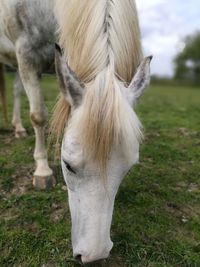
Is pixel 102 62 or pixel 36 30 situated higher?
pixel 36 30

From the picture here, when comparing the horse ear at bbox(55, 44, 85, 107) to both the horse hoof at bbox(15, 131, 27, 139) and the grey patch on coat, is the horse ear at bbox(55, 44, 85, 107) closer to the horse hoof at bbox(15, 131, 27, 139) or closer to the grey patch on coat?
the grey patch on coat

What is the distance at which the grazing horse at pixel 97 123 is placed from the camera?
2107 millimetres

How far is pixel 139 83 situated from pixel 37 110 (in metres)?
1.51

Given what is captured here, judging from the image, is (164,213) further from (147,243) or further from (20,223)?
(20,223)

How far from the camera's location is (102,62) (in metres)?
2.30

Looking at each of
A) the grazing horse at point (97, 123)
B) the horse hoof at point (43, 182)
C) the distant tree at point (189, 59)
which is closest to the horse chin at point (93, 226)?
the grazing horse at point (97, 123)

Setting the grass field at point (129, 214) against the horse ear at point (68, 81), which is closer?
the horse ear at point (68, 81)

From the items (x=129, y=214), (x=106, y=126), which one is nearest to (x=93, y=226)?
(x=106, y=126)

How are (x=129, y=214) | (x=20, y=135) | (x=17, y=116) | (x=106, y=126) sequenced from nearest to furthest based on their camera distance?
1. (x=106, y=126)
2. (x=129, y=214)
3. (x=20, y=135)
4. (x=17, y=116)

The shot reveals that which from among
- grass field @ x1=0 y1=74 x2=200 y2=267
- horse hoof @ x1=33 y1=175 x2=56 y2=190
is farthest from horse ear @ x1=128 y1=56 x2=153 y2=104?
horse hoof @ x1=33 y1=175 x2=56 y2=190

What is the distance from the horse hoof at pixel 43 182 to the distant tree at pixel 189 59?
5130 centimetres

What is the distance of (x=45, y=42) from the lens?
11.1ft

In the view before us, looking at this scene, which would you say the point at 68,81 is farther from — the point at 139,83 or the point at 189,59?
the point at 189,59

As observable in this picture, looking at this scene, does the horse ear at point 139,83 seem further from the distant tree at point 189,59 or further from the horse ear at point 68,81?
the distant tree at point 189,59
